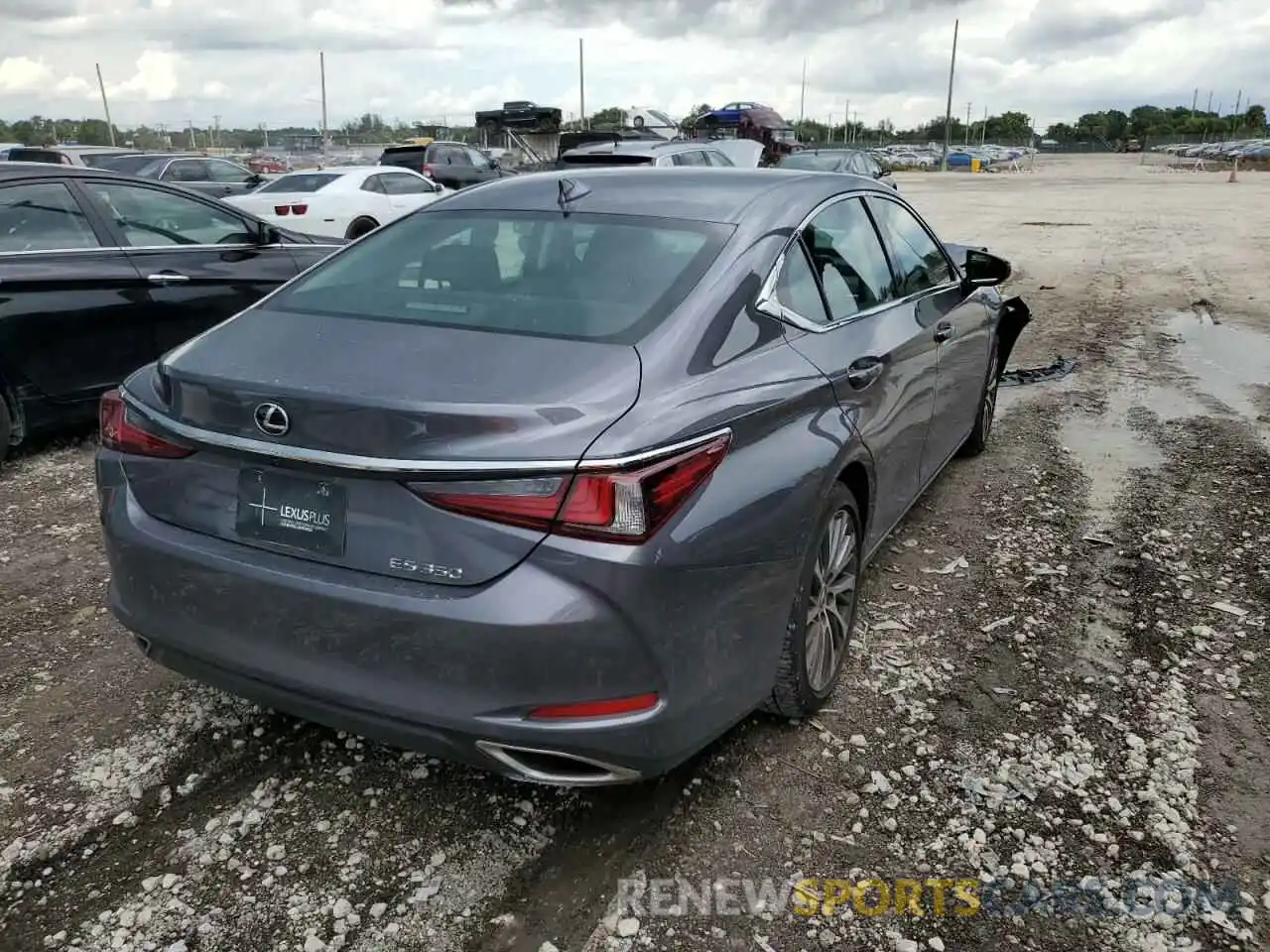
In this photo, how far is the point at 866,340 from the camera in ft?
11.0

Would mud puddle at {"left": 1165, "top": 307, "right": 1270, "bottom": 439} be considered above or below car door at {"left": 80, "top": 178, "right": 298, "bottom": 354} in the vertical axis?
below

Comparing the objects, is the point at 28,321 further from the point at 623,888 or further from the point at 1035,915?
the point at 1035,915

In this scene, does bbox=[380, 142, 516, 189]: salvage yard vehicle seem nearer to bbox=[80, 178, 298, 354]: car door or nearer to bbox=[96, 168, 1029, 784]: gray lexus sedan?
bbox=[80, 178, 298, 354]: car door

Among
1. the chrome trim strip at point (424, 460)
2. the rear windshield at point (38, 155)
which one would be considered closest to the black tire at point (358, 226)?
the rear windshield at point (38, 155)

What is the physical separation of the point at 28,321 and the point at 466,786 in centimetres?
399

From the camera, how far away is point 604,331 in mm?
2623

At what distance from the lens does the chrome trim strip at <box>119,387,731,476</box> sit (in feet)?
7.02

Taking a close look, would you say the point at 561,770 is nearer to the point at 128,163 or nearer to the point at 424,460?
the point at 424,460

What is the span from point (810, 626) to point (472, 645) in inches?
46.7

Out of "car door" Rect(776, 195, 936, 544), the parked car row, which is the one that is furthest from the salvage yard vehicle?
the parked car row

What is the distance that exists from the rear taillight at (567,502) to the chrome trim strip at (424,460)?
0.02 metres

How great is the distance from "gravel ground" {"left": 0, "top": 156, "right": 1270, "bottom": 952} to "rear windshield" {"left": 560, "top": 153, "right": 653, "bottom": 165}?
343 inches

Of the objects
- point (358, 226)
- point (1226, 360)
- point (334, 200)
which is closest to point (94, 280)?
point (1226, 360)

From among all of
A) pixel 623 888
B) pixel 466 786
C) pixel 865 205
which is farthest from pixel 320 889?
pixel 865 205
